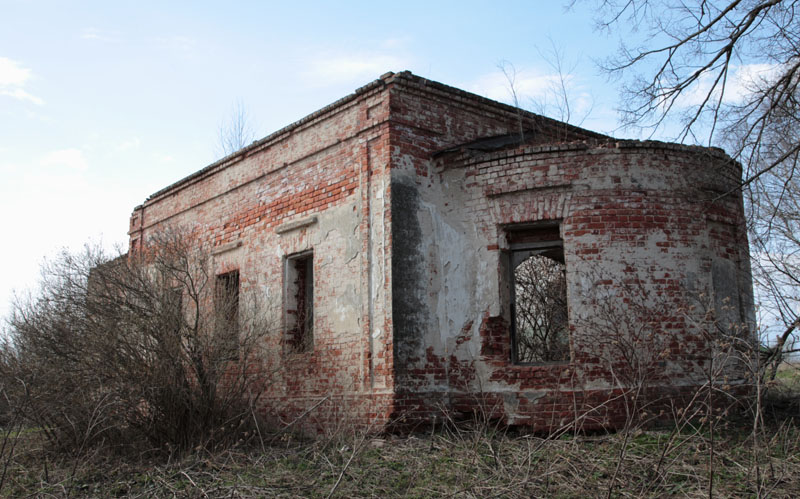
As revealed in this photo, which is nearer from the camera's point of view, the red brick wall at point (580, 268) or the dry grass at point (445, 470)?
the dry grass at point (445, 470)

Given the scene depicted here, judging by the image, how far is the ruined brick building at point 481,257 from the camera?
27.2 ft

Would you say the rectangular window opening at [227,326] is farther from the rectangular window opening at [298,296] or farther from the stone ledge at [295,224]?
the stone ledge at [295,224]

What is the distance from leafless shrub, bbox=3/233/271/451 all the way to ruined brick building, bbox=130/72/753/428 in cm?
86

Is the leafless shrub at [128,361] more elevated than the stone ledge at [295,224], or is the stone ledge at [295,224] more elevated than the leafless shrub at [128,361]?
the stone ledge at [295,224]

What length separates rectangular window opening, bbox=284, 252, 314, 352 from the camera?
10586 mm

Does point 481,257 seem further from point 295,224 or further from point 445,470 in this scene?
point 445,470

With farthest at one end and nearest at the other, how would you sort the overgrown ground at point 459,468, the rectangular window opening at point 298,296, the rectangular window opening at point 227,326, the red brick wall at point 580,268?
the rectangular window opening at point 298,296 → the rectangular window opening at point 227,326 → the red brick wall at point 580,268 → the overgrown ground at point 459,468

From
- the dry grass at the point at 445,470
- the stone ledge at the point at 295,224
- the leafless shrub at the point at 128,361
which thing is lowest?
the dry grass at the point at 445,470

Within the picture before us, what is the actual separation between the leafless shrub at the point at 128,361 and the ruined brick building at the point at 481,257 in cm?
86

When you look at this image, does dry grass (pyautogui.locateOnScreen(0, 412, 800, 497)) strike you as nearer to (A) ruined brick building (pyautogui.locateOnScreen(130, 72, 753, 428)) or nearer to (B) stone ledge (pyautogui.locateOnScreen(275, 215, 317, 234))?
(A) ruined brick building (pyautogui.locateOnScreen(130, 72, 753, 428))

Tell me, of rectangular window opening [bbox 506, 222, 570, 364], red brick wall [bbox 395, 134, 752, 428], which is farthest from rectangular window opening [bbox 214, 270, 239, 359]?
rectangular window opening [bbox 506, 222, 570, 364]

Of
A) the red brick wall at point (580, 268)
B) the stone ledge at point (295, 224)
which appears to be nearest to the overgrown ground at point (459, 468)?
the red brick wall at point (580, 268)

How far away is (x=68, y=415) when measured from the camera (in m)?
8.70

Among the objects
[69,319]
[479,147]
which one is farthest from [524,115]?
[69,319]
